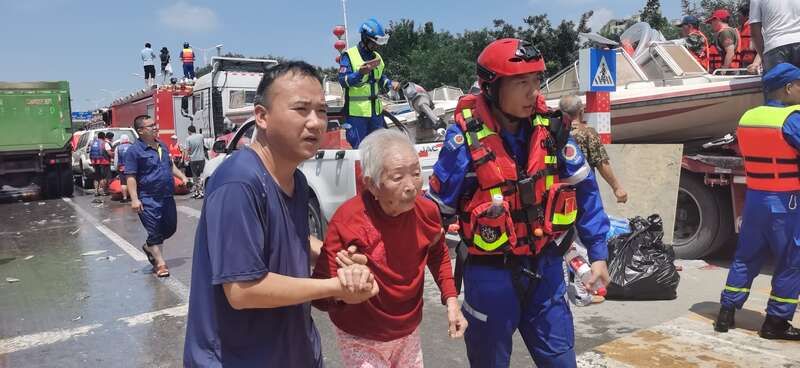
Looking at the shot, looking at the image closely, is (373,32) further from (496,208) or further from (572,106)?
(496,208)

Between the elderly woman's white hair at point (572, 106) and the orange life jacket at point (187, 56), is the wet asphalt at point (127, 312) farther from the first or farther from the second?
the orange life jacket at point (187, 56)

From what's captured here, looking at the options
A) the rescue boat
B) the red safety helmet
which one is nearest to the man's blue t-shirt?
the red safety helmet

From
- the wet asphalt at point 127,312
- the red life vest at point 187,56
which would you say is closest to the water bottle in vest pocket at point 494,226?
the wet asphalt at point 127,312

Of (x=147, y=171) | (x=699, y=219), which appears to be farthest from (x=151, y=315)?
(x=699, y=219)

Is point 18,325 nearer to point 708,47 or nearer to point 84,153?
point 708,47

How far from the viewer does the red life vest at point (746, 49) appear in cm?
802

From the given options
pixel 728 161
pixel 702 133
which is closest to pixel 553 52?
pixel 702 133

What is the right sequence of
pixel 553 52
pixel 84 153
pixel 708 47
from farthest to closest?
1. pixel 553 52
2. pixel 84 153
3. pixel 708 47

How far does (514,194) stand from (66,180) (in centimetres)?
1615

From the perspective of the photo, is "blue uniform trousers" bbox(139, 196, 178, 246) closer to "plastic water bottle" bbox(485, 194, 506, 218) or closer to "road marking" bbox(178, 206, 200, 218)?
"road marking" bbox(178, 206, 200, 218)

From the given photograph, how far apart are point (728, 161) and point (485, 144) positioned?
14.1 feet

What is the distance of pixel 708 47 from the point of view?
345 inches

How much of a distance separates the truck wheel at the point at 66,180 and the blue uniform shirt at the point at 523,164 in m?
15.8

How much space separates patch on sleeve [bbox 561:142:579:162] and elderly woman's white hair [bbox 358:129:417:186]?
2.55 feet
